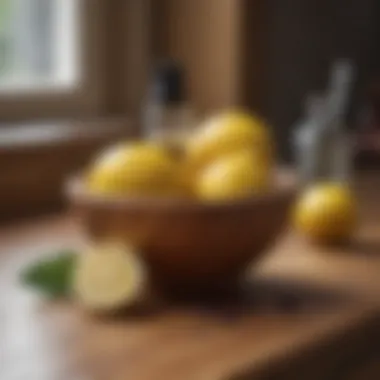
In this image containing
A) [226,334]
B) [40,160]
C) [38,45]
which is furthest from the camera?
[38,45]

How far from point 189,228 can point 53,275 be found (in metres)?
0.11

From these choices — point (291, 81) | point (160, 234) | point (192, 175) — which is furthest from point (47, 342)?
point (291, 81)

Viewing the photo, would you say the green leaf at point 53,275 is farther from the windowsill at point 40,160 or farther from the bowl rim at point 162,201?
the windowsill at point 40,160

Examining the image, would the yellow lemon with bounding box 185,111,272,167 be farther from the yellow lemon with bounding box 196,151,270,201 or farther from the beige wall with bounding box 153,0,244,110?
the beige wall with bounding box 153,0,244,110

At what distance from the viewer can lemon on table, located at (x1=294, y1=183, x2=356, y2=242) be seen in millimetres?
1030

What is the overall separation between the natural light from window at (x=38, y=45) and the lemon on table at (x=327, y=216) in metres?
0.46

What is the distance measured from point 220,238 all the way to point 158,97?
497mm

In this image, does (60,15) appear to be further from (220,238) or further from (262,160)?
(220,238)

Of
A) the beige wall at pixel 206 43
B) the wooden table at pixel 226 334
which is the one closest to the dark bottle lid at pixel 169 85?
the beige wall at pixel 206 43

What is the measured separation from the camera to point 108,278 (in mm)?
769

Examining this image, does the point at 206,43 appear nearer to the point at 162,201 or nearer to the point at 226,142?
the point at 226,142

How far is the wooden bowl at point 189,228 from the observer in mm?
789

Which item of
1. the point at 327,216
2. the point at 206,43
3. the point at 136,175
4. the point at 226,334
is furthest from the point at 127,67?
the point at 226,334

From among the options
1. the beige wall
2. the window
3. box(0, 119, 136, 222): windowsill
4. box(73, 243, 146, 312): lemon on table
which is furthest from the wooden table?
the beige wall
